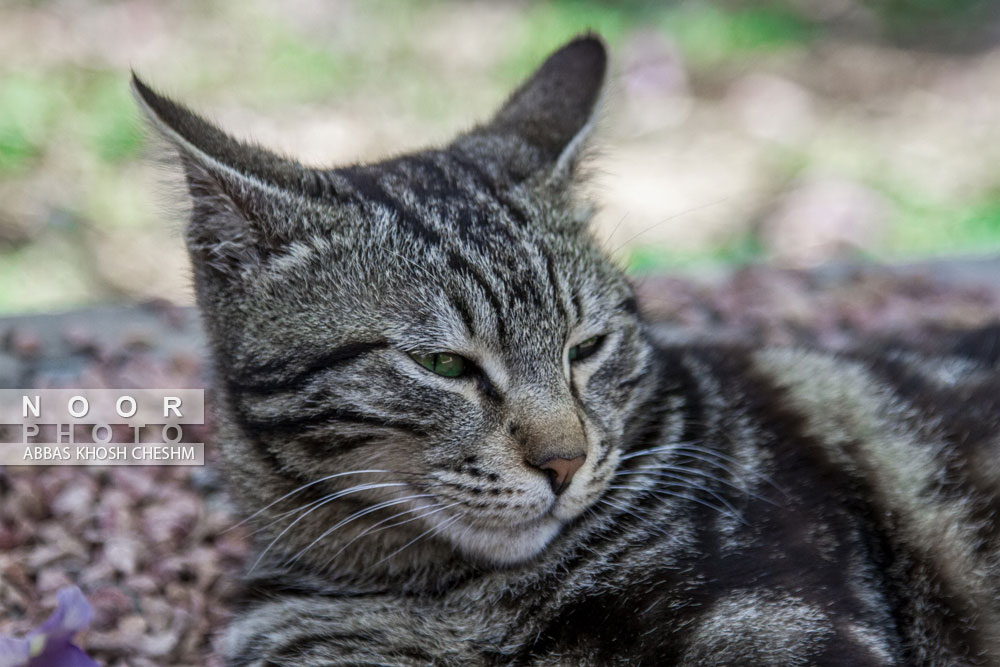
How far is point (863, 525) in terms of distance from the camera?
2.37 metres

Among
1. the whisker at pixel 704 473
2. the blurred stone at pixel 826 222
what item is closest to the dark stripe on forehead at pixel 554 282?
the whisker at pixel 704 473

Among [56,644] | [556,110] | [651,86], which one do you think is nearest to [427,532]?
[56,644]

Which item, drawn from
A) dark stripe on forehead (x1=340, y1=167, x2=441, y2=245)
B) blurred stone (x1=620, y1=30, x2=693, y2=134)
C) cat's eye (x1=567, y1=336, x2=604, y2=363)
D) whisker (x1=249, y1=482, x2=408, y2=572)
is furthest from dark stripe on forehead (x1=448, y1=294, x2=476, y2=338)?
blurred stone (x1=620, y1=30, x2=693, y2=134)

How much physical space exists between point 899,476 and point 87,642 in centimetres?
225

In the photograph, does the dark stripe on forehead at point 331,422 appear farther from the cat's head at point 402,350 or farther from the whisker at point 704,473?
the whisker at point 704,473

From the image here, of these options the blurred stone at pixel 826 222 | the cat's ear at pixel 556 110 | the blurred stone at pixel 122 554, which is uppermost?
the blurred stone at pixel 826 222

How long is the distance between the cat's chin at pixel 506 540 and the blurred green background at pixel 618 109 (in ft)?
11.8

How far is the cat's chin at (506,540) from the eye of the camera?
220 centimetres

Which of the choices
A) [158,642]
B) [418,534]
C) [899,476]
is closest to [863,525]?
[899,476]

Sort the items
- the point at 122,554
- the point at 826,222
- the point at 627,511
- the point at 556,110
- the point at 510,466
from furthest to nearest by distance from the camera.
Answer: the point at 826,222 < the point at 122,554 < the point at 556,110 < the point at 627,511 < the point at 510,466

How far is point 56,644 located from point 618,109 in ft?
20.4

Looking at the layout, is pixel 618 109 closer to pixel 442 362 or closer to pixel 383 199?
pixel 383 199

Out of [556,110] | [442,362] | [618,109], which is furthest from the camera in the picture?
[618,109]

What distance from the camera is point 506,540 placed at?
221 centimetres
